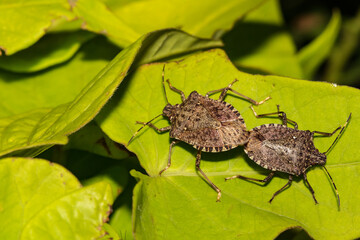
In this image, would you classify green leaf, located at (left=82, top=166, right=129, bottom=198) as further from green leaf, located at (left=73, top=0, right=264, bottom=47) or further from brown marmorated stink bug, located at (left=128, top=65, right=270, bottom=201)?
green leaf, located at (left=73, top=0, right=264, bottom=47)

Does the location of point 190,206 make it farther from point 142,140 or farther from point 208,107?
point 208,107

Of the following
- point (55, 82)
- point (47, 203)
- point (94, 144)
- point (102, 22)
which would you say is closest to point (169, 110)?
point (94, 144)

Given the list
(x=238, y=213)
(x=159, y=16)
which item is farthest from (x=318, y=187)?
(x=159, y=16)

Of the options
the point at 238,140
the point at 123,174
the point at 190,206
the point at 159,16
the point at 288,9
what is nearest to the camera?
the point at 190,206

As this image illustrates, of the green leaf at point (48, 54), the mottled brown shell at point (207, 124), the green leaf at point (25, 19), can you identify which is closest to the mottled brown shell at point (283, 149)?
the mottled brown shell at point (207, 124)

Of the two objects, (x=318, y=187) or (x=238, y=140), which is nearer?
(x=318, y=187)

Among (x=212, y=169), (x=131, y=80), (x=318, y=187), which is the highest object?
(x=131, y=80)

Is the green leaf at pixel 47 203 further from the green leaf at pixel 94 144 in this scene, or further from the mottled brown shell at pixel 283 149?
the mottled brown shell at pixel 283 149

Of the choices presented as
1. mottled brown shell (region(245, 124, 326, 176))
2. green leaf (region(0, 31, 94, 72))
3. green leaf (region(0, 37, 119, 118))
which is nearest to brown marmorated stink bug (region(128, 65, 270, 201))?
mottled brown shell (region(245, 124, 326, 176))
